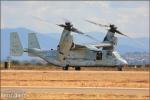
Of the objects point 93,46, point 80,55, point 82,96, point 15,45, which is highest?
point 15,45

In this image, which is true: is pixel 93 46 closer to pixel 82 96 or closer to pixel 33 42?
pixel 33 42

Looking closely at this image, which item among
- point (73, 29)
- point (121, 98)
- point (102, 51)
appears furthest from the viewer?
point (102, 51)

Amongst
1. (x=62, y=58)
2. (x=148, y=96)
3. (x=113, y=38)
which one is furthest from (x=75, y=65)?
(x=148, y=96)

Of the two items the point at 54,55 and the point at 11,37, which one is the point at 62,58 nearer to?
the point at 54,55

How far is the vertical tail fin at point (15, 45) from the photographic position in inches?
3386

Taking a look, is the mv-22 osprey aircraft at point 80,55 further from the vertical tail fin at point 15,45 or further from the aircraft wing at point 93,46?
the vertical tail fin at point 15,45

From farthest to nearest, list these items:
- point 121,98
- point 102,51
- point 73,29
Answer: point 102,51 < point 73,29 < point 121,98

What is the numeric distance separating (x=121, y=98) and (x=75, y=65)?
54760 millimetres

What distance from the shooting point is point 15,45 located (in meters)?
86.5

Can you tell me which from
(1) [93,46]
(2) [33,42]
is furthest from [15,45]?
(1) [93,46]

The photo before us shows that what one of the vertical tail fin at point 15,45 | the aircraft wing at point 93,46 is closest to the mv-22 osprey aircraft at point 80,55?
the aircraft wing at point 93,46

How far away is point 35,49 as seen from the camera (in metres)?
84.0

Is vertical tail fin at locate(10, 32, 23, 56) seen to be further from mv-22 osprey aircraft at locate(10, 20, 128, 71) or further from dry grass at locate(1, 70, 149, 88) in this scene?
dry grass at locate(1, 70, 149, 88)

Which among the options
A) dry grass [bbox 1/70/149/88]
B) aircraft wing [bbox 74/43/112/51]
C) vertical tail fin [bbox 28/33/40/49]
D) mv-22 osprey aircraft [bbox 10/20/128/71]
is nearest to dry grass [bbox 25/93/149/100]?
dry grass [bbox 1/70/149/88]
